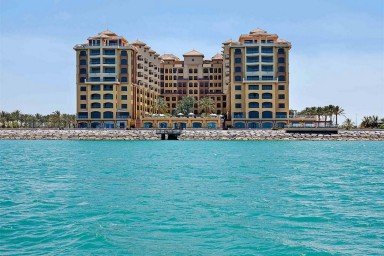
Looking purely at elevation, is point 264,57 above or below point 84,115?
above

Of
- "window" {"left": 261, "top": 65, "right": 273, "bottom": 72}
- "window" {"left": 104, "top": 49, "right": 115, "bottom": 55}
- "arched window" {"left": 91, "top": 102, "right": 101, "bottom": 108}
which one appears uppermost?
"window" {"left": 104, "top": 49, "right": 115, "bottom": 55}

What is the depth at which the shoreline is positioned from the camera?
133 meters

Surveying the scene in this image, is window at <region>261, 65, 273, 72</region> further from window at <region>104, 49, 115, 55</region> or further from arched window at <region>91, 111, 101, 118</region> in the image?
arched window at <region>91, 111, 101, 118</region>

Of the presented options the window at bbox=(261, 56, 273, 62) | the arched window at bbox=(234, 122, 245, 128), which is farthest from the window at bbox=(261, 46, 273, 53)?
the arched window at bbox=(234, 122, 245, 128)

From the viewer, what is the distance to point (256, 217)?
78.5ft

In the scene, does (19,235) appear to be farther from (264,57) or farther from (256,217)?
(264,57)

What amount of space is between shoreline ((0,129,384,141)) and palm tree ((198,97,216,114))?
34.7 meters

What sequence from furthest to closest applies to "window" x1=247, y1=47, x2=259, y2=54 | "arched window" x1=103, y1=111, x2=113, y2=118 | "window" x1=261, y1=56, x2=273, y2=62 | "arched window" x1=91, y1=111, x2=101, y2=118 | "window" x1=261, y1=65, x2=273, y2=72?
1. "arched window" x1=103, y1=111, x2=113, y2=118
2. "arched window" x1=91, y1=111, x2=101, y2=118
3. "window" x1=247, y1=47, x2=259, y2=54
4. "window" x1=261, y1=65, x2=273, y2=72
5. "window" x1=261, y1=56, x2=273, y2=62

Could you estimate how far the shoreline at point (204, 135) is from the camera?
436 ft

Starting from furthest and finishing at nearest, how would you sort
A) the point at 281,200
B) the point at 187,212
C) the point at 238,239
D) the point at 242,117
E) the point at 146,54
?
the point at 146,54, the point at 242,117, the point at 281,200, the point at 187,212, the point at 238,239

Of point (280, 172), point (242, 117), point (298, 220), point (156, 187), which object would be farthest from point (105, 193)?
point (242, 117)

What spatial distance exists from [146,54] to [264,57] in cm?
4333

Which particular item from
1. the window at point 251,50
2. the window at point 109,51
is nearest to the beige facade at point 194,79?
the window at point 251,50

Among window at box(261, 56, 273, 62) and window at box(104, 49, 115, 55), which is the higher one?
window at box(104, 49, 115, 55)
